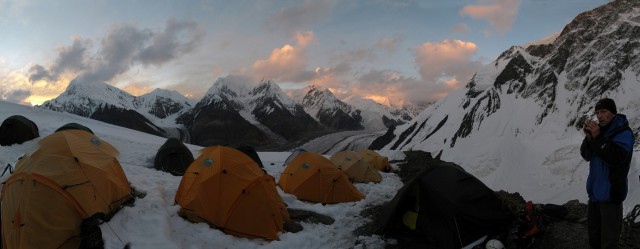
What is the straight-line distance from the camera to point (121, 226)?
9789 millimetres

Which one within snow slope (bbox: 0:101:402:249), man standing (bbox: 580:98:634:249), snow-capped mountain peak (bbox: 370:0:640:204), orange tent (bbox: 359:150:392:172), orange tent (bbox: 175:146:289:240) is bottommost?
snow slope (bbox: 0:101:402:249)

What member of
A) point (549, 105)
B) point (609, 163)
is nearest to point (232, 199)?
point (609, 163)

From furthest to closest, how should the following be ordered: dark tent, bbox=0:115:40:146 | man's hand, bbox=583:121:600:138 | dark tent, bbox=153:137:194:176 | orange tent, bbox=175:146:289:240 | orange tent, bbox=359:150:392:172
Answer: orange tent, bbox=359:150:392:172 < dark tent, bbox=153:137:194:176 < dark tent, bbox=0:115:40:146 < orange tent, bbox=175:146:289:240 < man's hand, bbox=583:121:600:138

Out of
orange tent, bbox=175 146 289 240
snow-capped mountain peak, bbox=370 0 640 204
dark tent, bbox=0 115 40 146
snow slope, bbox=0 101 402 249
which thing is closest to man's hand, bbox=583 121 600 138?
snow slope, bbox=0 101 402 249

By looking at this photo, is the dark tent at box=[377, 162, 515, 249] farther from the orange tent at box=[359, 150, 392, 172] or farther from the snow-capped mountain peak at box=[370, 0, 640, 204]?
the snow-capped mountain peak at box=[370, 0, 640, 204]

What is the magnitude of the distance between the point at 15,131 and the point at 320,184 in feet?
57.7

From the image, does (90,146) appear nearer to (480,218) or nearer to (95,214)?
(95,214)

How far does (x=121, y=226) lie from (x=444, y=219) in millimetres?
8143

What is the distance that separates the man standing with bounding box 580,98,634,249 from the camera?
242 inches

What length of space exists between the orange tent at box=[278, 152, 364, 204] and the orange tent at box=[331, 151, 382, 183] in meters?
4.55

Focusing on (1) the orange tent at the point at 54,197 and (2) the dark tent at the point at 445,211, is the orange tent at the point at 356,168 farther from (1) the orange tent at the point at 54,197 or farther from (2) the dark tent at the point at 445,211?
(1) the orange tent at the point at 54,197

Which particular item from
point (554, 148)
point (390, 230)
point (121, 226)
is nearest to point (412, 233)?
point (390, 230)

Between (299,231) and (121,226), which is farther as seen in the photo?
(299,231)

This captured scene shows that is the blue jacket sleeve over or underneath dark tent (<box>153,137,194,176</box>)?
over
